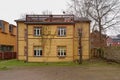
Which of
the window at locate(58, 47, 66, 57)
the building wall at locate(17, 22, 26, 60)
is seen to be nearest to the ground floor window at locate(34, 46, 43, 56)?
the window at locate(58, 47, 66, 57)

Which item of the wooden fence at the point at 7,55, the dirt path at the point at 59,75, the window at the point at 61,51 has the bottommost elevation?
the dirt path at the point at 59,75

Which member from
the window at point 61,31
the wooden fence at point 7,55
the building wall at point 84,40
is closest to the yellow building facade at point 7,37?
the wooden fence at point 7,55

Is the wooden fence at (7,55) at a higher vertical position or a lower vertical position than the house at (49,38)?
lower

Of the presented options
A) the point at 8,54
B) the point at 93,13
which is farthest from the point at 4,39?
the point at 93,13

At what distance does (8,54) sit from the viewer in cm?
6300

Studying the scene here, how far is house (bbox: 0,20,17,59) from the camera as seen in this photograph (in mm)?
57938

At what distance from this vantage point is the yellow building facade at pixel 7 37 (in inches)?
2283

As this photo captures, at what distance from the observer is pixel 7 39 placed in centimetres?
6200

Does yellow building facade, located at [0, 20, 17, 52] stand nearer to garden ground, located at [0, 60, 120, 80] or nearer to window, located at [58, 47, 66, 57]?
window, located at [58, 47, 66, 57]

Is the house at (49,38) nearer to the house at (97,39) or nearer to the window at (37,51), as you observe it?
the window at (37,51)

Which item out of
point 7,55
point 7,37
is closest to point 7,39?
point 7,37

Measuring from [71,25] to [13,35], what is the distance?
21998mm

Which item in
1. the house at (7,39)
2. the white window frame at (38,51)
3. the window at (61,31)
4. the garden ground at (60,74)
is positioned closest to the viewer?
the garden ground at (60,74)

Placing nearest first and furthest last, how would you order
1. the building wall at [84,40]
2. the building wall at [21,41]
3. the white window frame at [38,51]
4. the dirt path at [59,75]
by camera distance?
the dirt path at [59,75] < the white window frame at [38,51] < the building wall at [21,41] < the building wall at [84,40]
